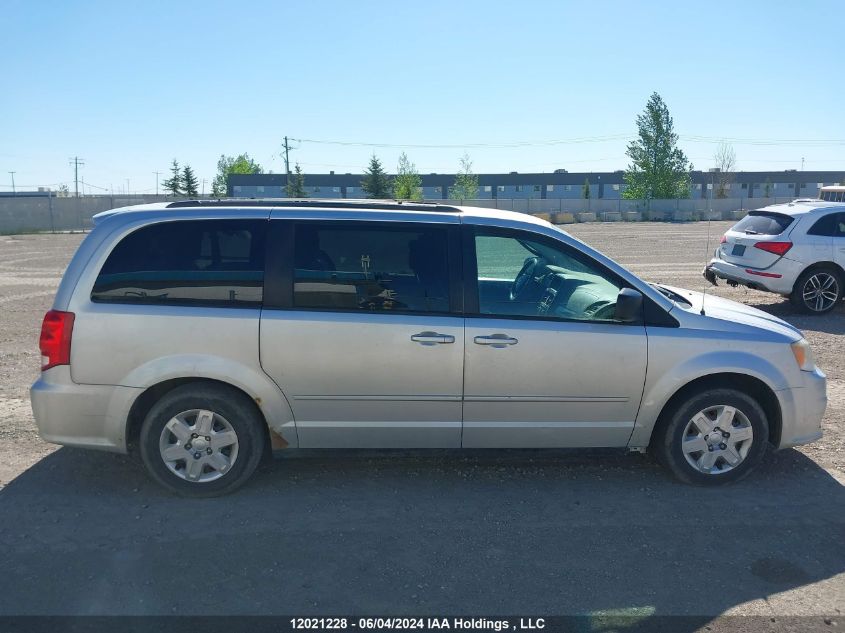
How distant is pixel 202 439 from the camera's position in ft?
14.6

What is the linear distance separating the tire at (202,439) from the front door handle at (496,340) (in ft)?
4.91

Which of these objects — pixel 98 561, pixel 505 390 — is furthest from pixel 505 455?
pixel 98 561

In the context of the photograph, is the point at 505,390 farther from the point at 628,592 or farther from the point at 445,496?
the point at 628,592

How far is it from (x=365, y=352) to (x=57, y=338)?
189 centimetres

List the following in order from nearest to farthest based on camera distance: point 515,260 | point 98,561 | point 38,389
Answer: point 98,561, point 38,389, point 515,260

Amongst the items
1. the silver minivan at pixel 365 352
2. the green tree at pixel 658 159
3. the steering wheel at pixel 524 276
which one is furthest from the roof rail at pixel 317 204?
the green tree at pixel 658 159

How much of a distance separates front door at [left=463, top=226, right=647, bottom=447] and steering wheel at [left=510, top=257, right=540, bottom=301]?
0.46 ft

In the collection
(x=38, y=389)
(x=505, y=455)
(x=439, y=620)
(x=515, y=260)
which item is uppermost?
(x=515, y=260)

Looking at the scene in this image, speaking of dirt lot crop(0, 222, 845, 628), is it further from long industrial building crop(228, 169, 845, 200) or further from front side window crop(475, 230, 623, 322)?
long industrial building crop(228, 169, 845, 200)

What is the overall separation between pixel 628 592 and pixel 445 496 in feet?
4.69

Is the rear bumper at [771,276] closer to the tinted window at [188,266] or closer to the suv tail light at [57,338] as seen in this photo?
the tinted window at [188,266]

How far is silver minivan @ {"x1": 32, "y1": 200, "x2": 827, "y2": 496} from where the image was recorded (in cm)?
438

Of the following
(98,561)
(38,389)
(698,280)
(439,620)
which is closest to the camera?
(439,620)

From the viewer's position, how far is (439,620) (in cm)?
325
